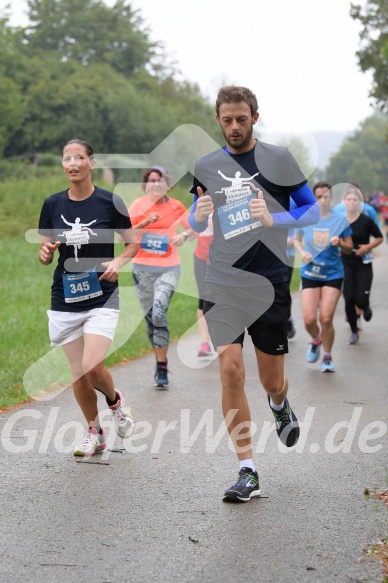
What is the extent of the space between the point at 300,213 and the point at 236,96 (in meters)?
0.75

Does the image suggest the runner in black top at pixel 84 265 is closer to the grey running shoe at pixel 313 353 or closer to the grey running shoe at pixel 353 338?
the grey running shoe at pixel 313 353

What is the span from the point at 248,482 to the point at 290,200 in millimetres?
1652

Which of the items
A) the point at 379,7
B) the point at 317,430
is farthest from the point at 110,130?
the point at 317,430

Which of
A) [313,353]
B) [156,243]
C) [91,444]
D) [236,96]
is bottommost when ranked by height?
[313,353]

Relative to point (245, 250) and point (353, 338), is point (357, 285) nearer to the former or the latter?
point (353, 338)

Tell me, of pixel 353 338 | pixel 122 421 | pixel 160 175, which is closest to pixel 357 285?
pixel 353 338

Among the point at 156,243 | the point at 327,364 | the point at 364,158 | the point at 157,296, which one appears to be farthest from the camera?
the point at 364,158

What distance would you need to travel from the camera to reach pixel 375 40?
31.5 metres

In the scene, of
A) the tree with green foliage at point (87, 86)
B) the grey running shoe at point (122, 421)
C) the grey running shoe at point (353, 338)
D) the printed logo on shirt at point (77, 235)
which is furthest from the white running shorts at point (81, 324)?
the tree with green foliage at point (87, 86)

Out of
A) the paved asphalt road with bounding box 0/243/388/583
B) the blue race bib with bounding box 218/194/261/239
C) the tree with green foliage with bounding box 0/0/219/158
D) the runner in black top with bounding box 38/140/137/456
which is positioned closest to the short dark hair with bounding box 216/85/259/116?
the blue race bib with bounding box 218/194/261/239

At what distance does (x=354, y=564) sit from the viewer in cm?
423

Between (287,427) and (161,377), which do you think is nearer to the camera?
(287,427)

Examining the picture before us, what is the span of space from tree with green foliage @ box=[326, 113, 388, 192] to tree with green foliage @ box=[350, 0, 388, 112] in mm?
126262

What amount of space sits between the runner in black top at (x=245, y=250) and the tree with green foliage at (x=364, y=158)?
153642 millimetres
